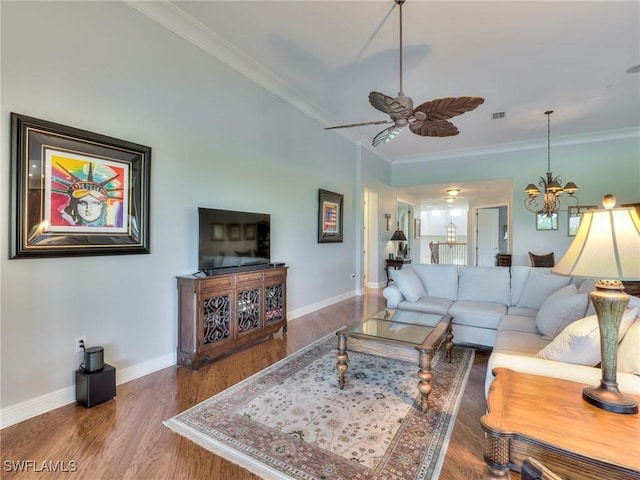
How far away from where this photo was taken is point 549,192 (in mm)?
5215

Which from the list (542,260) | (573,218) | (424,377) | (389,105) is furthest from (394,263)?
(424,377)

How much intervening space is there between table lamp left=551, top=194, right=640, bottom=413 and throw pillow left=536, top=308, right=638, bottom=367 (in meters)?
0.51

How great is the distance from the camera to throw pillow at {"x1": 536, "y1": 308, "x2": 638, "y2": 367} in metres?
1.74

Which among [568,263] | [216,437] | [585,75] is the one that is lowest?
[216,437]

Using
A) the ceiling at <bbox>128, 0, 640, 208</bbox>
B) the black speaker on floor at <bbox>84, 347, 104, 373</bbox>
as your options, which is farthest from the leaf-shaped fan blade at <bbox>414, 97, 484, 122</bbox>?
the black speaker on floor at <bbox>84, 347, 104, 373</bbox>

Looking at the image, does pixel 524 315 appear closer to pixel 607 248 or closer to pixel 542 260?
pixel 607 248

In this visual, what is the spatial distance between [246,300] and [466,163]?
20.5 feet

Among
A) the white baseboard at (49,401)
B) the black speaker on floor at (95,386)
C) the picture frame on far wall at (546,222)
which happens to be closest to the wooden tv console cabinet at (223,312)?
the white baseboard at (49,401)

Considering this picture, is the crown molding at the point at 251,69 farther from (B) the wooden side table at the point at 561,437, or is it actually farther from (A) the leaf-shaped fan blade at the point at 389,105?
(B) the wooden side table at the point at 561,437

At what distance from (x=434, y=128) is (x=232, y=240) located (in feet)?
7.89

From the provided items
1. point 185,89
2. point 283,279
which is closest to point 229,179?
point 185,89

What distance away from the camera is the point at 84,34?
251cm

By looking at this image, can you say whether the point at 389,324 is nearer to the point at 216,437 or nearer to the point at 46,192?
the point at 216,437

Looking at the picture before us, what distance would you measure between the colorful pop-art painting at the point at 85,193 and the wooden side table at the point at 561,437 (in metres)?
2.85
